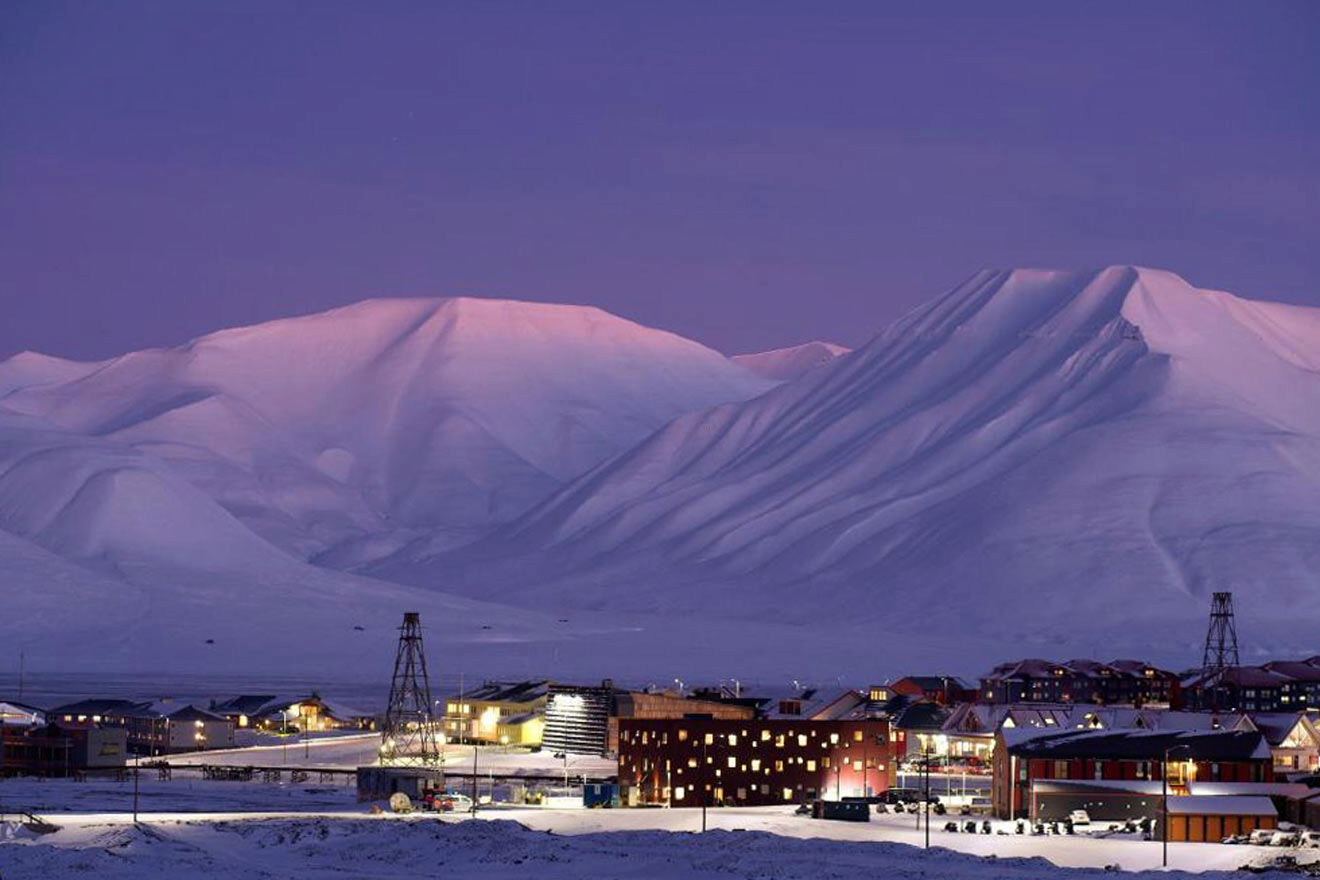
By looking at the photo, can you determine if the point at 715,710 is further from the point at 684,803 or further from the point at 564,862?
the point at 564,862

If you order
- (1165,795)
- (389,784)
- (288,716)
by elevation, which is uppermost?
(288,716)

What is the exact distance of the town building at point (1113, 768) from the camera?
98438 millimetres

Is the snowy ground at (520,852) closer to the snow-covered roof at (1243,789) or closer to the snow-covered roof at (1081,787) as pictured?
the snow-covered roof at (1081,787)

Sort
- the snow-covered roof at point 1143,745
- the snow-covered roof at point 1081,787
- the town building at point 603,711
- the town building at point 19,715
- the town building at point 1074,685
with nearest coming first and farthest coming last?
1. the snow-covered roof at point 1081,787
2. the snow-covered roof at point 1143,745
3. the town building at point 603,711
4. the town building at point 19,715
5. the town building at point 1074,685

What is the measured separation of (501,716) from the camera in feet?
492

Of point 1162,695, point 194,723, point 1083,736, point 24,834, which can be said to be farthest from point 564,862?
point 1162,695

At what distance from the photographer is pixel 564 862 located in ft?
272

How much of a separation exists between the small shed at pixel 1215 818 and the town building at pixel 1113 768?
219cm

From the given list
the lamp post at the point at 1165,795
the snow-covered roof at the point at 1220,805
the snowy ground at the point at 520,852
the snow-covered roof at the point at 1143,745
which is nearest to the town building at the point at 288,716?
the snowy ground at the point at 520,852

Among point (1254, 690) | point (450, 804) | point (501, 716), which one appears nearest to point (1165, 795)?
point (450, 804)

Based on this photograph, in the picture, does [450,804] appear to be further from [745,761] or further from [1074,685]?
[1074,685]

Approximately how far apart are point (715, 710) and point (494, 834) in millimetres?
43417

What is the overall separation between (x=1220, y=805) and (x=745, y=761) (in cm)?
2099

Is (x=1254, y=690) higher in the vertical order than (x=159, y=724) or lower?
higher
